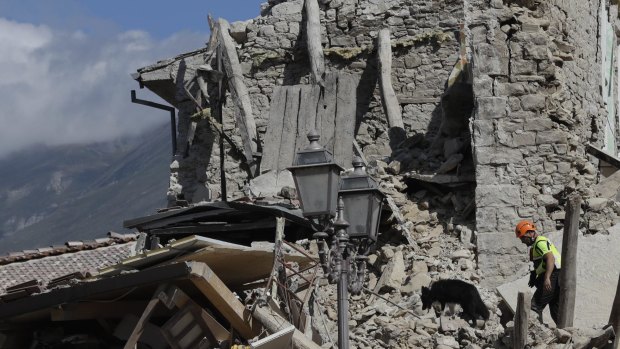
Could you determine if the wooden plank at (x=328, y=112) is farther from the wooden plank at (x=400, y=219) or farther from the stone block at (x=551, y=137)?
the stone block at (x=551, y=137)

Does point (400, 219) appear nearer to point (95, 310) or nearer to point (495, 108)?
point (495, 108)

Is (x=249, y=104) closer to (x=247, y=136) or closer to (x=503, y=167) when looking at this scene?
(x=247, y=136)

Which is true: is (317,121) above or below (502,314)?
above

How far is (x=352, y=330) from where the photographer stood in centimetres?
1484

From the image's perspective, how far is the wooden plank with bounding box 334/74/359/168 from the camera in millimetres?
18969

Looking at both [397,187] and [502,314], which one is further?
[397,187]

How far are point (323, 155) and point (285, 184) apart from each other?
7.95 m

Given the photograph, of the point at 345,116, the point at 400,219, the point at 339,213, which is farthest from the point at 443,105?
the point at 339,213

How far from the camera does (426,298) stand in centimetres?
1470

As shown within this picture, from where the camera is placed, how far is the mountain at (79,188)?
105750mm

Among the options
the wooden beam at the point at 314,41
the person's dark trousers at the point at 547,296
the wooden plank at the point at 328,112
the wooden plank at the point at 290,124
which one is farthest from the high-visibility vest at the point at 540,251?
the wooden beam at the point at 314,41

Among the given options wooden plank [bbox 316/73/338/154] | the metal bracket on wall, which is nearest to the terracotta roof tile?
wooden plank [bbox 316/73/338/154]

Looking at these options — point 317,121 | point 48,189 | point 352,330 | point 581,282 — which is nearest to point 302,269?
point 352,330

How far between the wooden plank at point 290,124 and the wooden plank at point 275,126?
0.05 m
